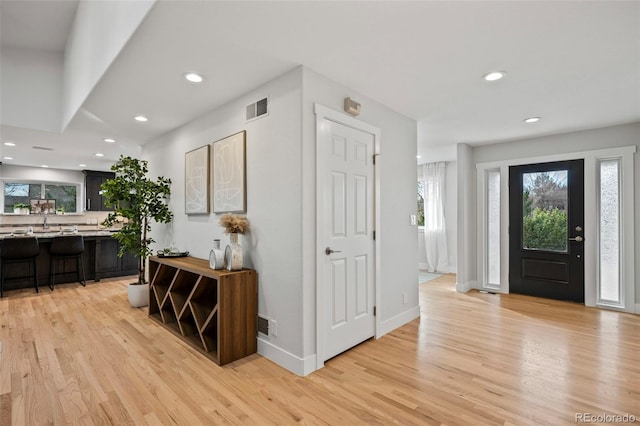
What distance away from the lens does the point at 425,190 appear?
733 cm

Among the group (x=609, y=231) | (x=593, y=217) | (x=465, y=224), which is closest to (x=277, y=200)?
(x=465, y=224)

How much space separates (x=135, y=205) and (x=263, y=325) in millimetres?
2693

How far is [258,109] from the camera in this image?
291 cm

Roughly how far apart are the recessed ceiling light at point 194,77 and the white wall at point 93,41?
20.0 inches

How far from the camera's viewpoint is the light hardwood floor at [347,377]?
1975 millimetres

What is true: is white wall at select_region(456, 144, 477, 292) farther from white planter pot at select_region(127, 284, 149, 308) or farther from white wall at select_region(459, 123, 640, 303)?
white planter pot at select_region(127, 284, 149, 308)

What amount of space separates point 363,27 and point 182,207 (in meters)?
3.24

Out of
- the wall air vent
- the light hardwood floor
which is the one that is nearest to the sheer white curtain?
the light hardwood floor

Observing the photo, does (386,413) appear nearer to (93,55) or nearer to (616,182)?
(93,55)

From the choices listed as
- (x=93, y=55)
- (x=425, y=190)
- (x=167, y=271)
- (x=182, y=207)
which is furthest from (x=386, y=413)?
(x=425, y=190)

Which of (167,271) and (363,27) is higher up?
(363,27)

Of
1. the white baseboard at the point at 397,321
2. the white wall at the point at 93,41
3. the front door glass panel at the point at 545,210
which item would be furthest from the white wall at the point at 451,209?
the white wall at the point at 93,41

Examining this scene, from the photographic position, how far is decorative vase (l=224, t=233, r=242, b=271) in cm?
281

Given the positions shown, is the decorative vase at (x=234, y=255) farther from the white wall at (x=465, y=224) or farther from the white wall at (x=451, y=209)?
the white wall at (x=451, y=209)
